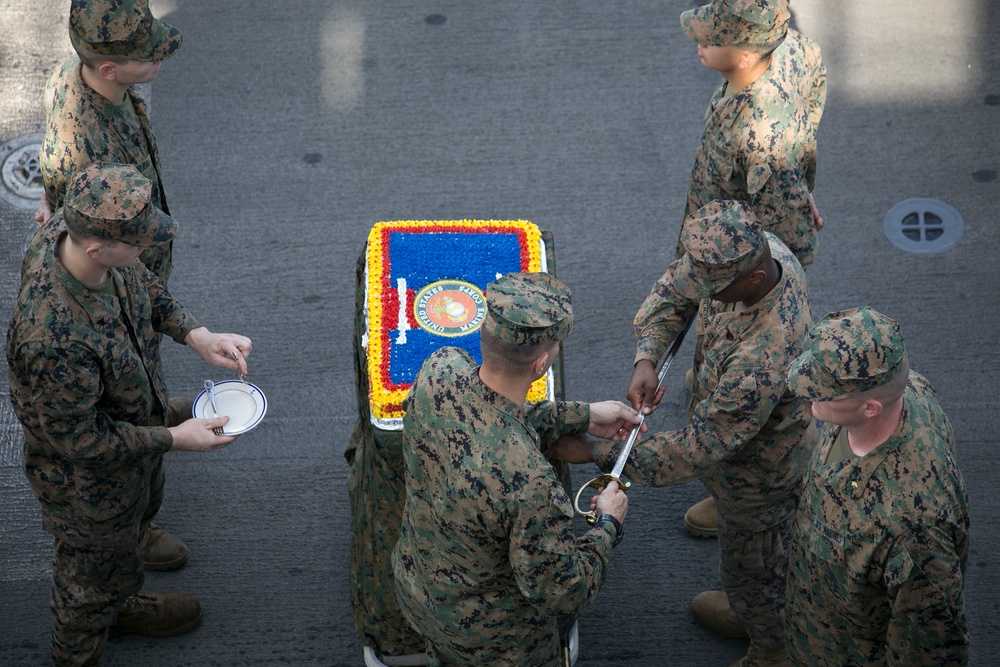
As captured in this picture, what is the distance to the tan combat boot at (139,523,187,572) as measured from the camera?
4816 mm

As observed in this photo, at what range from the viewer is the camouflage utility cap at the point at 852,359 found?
3.13m

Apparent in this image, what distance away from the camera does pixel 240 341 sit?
4.34m

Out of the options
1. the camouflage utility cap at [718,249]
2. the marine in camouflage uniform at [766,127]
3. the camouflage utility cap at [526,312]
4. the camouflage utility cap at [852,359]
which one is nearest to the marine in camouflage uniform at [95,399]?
the camouflage utility cap at [526,312]

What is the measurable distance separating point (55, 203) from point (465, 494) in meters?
2.44

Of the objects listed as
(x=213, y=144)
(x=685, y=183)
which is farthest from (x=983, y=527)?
(x=213, y=144)

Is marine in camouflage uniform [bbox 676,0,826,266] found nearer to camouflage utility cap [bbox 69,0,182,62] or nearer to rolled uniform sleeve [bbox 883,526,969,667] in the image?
rolled uniform sleeve [bbox 883,526,969,667]

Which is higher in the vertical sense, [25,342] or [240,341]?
[25,342]

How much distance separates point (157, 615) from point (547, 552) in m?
2.13

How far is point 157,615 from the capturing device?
14.8ft

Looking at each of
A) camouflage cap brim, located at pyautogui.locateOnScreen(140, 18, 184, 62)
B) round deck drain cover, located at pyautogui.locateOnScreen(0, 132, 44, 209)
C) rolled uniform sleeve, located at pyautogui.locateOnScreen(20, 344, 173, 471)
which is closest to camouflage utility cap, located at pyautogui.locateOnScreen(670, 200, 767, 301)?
rolled uniform sleeve, located at pyautogui.locateOnScreen(20, 344, 173, 471)

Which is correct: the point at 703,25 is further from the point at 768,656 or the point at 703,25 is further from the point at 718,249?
the point at 768,656

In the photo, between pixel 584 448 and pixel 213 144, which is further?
pixel 213 144

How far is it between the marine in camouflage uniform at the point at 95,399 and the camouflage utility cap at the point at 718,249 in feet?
5.66

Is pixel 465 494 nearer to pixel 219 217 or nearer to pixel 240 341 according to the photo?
pixel 240 341
